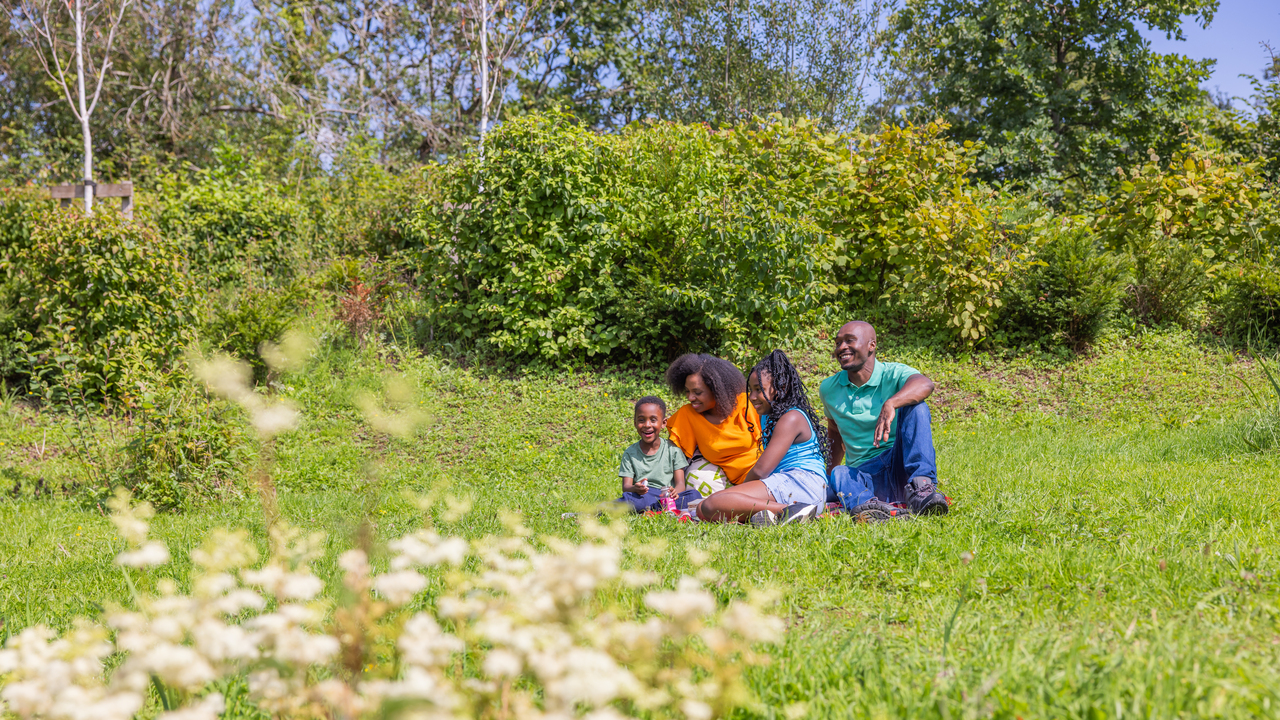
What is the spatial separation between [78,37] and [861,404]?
12720 millimetres

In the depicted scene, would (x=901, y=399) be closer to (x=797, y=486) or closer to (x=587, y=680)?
(x=797, y=486)

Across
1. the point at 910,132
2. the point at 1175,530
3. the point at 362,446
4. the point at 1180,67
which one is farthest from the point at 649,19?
the point at 1175,530

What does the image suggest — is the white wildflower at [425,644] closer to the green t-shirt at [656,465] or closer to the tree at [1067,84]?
the green t-shirt at [656,465]

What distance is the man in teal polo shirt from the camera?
414 centimetres

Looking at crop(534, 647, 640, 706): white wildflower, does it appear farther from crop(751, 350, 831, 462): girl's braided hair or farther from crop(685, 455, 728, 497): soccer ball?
crop(751, 350, 831, 462): girl's braided hair

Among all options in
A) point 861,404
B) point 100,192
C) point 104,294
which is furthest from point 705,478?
point 100,192

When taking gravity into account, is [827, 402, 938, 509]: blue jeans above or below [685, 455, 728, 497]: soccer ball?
above

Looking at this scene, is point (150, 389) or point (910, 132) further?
point (910, 132)

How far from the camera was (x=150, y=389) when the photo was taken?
6.32 metres

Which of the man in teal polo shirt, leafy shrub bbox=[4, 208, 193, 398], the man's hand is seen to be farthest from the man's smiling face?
leafy shrub bbox=[4, 208, 193, 398]

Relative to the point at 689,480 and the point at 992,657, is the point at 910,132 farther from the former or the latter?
the point at 992,657

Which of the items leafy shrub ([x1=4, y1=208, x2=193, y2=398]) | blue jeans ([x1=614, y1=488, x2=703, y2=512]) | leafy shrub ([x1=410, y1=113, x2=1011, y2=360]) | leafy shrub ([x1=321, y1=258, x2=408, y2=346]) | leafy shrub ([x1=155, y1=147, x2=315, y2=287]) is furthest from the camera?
leafy shrub ([x1=155, y1=147, x2=315, y2=287])

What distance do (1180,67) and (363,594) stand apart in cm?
1673

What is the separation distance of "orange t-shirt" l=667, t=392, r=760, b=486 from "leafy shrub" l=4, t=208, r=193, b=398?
223 inches
